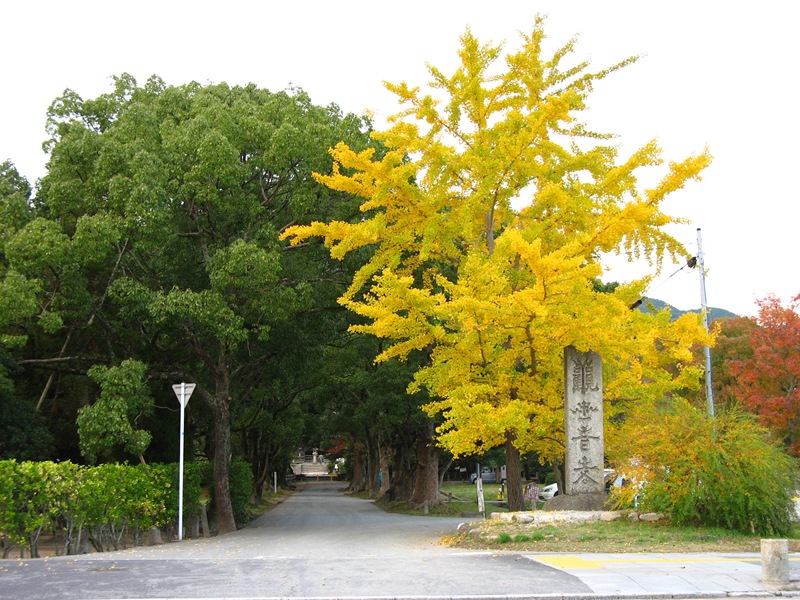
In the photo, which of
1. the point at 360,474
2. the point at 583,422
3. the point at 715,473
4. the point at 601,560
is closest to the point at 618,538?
the point at 601,560

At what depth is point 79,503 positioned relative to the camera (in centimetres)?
1356

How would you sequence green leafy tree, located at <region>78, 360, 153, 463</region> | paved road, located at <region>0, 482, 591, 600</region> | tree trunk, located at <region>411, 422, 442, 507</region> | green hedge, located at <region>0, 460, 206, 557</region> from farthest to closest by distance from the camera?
tree trunk, located at <region>411, 422, 442, 507</region> → green leafy tree, located at <region>78, 360, 153, 463</region> → green hedge, located at <region>0, 460, 206, 557</region> → paved road, located at <region>0, 482, 591, 600</region>

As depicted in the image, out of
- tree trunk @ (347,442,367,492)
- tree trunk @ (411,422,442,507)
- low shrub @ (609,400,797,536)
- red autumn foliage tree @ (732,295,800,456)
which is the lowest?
tree trunk @ (347,442,367,492)

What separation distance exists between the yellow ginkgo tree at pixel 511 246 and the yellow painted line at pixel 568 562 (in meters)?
3.63

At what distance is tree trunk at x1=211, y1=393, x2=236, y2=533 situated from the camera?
2142 centimetres

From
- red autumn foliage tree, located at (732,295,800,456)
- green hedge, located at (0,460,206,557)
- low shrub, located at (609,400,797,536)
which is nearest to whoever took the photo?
low shrub, located at (609,400,797,536)

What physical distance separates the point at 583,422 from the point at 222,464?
11482mm

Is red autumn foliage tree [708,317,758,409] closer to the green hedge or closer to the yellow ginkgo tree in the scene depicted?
the yellow ginkgo tree

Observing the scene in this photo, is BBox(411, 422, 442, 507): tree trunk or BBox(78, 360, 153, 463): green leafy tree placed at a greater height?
BBox(78, 360, 153, 463): green leafy tree

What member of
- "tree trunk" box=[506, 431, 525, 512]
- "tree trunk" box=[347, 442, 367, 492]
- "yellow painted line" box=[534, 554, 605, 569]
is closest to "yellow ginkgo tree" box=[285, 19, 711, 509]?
"tree trunk" box=[506, 431, 525, 512]

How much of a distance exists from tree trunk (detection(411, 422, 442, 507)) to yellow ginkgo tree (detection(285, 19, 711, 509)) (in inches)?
609

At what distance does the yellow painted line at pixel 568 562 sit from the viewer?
9.54m

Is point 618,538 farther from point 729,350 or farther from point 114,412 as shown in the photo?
point 729,350

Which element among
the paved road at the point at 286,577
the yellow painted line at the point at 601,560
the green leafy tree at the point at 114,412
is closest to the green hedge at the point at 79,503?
the green leafy tree at the point at 114,412
